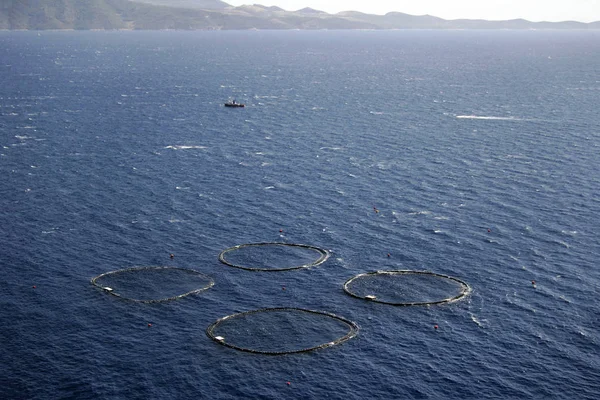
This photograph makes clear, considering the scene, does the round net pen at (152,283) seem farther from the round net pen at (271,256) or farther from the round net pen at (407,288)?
the round net pen at (407,288)

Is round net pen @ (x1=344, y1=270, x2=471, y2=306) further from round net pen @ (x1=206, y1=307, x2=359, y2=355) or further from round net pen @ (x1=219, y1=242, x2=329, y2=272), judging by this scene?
round net pen @ (x1=219, y1=242, x2=329, y2=272)

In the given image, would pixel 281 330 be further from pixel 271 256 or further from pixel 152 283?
pixel 271 256

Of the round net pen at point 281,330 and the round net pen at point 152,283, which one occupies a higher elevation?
the round net pen at point 152,283

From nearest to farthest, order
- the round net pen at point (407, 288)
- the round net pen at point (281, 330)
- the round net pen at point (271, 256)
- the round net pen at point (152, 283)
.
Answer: the round net pen at point (281, 330) → the round net pen at point (407, 288) → the round net pen at point (152, 283) → the round net pen at point (271, 256)

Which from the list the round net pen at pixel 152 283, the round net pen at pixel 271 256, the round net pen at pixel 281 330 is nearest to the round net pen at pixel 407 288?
the round net pen at pixel 281 330

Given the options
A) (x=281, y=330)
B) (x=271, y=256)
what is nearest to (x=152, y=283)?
(x=271, y=256)

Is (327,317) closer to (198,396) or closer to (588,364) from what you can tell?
(198,396)
